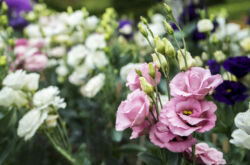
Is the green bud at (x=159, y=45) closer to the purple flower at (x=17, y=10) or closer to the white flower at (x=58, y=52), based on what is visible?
the white flower at (x=58, y=52)

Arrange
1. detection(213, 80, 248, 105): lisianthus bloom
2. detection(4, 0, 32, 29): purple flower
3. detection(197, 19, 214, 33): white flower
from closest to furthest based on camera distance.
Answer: detection(213, 80, 248, 105): lisianthus bloom
detection(197, 19, 214, 33): white flower
detection(4, 0, 32, 29): purple flower

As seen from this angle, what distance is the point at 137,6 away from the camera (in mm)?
3992

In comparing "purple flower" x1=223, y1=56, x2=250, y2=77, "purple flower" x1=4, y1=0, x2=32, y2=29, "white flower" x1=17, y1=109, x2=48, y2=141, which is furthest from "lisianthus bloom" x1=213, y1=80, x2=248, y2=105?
"purple flower" x1=4, y1=0, x2=32, y2=29

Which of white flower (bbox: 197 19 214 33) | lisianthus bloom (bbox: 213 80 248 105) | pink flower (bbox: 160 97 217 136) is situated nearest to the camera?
pink flower (bbox: 160 97 217 136)

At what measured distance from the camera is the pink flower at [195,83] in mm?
344

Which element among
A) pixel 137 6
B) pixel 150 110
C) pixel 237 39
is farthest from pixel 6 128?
pixel 137 6

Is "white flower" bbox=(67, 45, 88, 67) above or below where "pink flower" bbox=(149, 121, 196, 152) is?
above

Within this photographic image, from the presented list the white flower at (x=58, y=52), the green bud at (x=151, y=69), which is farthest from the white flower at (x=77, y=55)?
the green bud at (x=151, y=69)

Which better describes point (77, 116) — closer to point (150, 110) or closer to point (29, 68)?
point (29, 68)

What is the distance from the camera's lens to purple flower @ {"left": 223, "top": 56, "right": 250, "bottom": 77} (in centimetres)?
48

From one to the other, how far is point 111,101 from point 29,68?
0.27 meters

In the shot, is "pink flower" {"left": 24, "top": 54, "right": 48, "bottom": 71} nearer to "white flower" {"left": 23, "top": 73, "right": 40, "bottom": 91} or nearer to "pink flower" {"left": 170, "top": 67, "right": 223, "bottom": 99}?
"white flower" {"left": 23, "top": 73, "right": 40, "bottom": 91}

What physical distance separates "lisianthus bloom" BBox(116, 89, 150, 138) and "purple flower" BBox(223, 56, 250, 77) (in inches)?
8.0

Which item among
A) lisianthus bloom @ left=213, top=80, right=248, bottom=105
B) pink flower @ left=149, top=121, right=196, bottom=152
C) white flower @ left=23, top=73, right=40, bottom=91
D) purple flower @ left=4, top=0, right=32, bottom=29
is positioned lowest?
lisianthus bloom @ left=213, top=80, right=248, bottom=105
